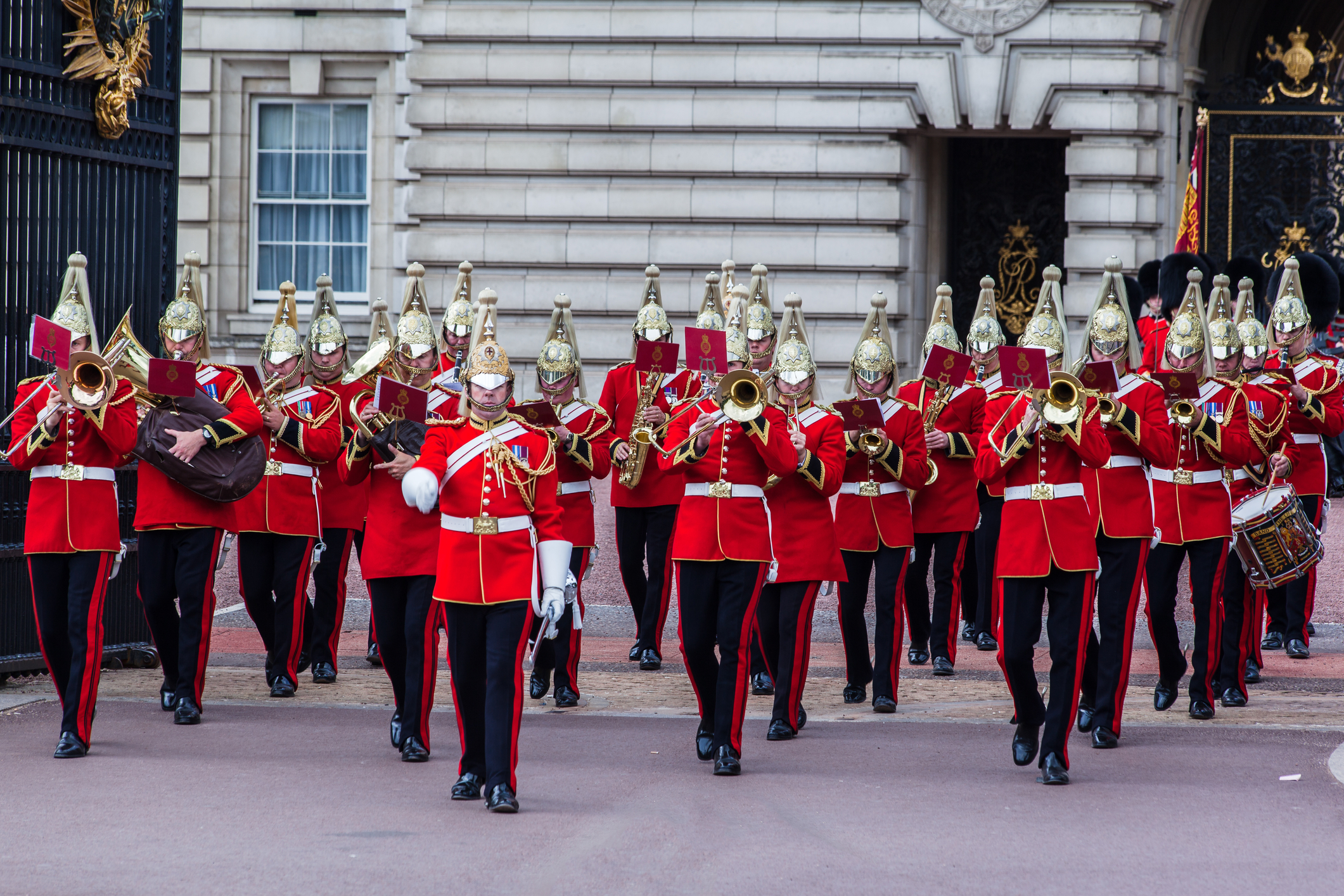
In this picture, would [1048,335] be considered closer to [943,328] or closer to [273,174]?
[943,328]

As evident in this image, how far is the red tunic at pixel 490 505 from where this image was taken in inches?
256

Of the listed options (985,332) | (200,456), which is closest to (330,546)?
(200,456)

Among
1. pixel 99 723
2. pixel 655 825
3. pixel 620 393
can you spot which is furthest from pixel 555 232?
pixel 655 825

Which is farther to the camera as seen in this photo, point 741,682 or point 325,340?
point 325,340

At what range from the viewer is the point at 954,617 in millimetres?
9703

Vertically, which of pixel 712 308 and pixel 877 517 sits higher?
pixel 712 308

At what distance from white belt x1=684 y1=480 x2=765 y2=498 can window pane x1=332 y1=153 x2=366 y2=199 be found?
11589 mm

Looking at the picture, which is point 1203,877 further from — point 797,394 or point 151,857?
point 151,857

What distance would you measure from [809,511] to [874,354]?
1.42 m

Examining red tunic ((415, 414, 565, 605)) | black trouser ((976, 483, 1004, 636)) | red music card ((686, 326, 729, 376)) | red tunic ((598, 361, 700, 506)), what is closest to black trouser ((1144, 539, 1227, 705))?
black trouser ((976, 483, 1004, 636))

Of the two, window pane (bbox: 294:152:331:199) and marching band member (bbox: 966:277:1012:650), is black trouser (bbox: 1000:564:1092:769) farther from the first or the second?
window pane (bbox: 294:152:331:199)

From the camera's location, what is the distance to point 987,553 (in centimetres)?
1011

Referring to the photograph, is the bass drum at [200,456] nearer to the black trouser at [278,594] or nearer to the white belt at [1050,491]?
the black trouser at [278,594]

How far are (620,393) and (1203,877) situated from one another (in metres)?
5.02
